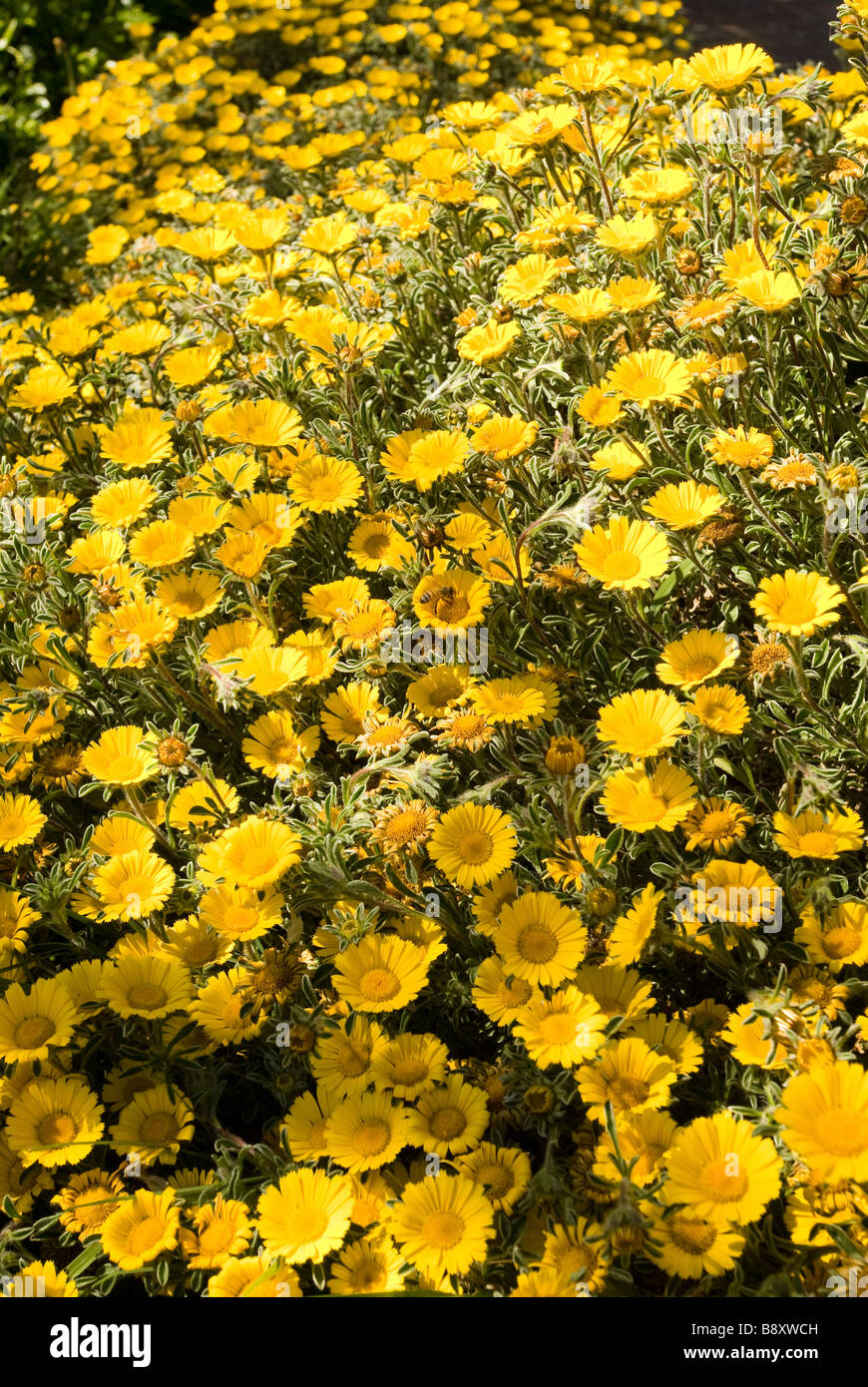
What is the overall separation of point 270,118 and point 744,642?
15.6 ft

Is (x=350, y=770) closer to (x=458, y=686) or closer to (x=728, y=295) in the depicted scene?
(x=458, y=686)

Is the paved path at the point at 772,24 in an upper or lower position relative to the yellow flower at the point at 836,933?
upper

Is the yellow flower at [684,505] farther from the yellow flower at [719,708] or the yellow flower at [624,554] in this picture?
the yellow flower at [719,708]

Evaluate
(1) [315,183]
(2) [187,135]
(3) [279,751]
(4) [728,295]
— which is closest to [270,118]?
(2) [187,135]

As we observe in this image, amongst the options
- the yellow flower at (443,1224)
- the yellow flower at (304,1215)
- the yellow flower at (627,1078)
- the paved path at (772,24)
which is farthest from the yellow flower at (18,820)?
the paved path at (772,24)

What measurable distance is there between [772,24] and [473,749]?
7305 mm

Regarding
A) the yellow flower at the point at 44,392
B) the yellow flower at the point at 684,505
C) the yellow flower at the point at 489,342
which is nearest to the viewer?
the yellow flower at the point at 684,505

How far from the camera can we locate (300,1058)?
1.80 meters

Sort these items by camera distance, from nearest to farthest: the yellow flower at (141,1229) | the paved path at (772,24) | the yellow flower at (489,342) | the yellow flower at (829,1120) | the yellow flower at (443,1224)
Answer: the yellow flower at (829,1120) < the yellow flower at (443,1224) < the yellow flower at (141,1229) < the yellow flower at (489,342) < the paved path at (772,24)

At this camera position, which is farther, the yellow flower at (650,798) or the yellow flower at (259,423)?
the yellow flower at (259,423)

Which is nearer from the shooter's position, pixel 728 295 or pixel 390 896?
pixel 390 896

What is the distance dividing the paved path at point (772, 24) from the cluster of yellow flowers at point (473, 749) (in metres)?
4.32

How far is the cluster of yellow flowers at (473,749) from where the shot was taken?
5.09 feet

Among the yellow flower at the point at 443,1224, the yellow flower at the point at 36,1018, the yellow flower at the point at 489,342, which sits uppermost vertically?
the yellow flower at the point at 489,342
